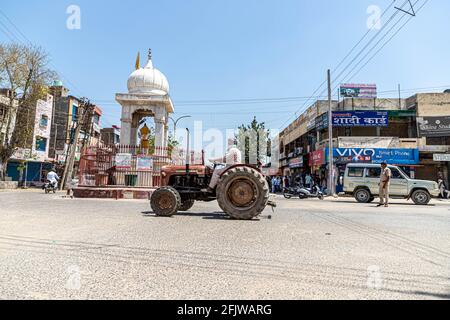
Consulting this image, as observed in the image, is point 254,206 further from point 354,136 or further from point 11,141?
point 11,141

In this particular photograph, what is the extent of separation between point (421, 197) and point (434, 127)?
14.7 m

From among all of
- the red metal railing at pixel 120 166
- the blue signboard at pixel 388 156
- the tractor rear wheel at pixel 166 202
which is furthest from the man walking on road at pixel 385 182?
the blue signboard at pixel 388 156

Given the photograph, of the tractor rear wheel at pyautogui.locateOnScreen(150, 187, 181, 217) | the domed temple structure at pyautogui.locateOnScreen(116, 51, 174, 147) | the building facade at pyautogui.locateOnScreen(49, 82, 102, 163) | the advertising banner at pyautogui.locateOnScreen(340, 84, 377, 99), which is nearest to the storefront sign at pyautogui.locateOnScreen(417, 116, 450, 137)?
the advertising banner at pyautogui.locateOnScreen(340, 84, 377, 99)

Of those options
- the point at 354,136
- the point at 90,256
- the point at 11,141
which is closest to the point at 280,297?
the point at 90,256

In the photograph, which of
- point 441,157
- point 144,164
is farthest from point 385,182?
point 441,157

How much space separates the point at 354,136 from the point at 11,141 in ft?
104

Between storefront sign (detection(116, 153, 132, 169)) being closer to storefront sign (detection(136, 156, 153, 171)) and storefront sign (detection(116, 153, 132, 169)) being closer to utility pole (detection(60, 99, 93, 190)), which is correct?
storefront sign (detection(136, 156, 153, 171))

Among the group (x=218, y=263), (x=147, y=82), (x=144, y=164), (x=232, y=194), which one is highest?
(x=147, y=82)

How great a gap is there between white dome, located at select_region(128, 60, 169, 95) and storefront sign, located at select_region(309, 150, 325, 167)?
1466cm

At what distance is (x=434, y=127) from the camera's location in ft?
85.9

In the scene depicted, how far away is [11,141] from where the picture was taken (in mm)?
28484

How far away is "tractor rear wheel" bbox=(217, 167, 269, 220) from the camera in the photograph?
7305 millimetres

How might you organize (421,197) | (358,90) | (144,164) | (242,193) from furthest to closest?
(358,90)
(421,197)
(144,164)
(242,193)

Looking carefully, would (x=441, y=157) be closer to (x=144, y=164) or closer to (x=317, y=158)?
(x=317, y=158)
